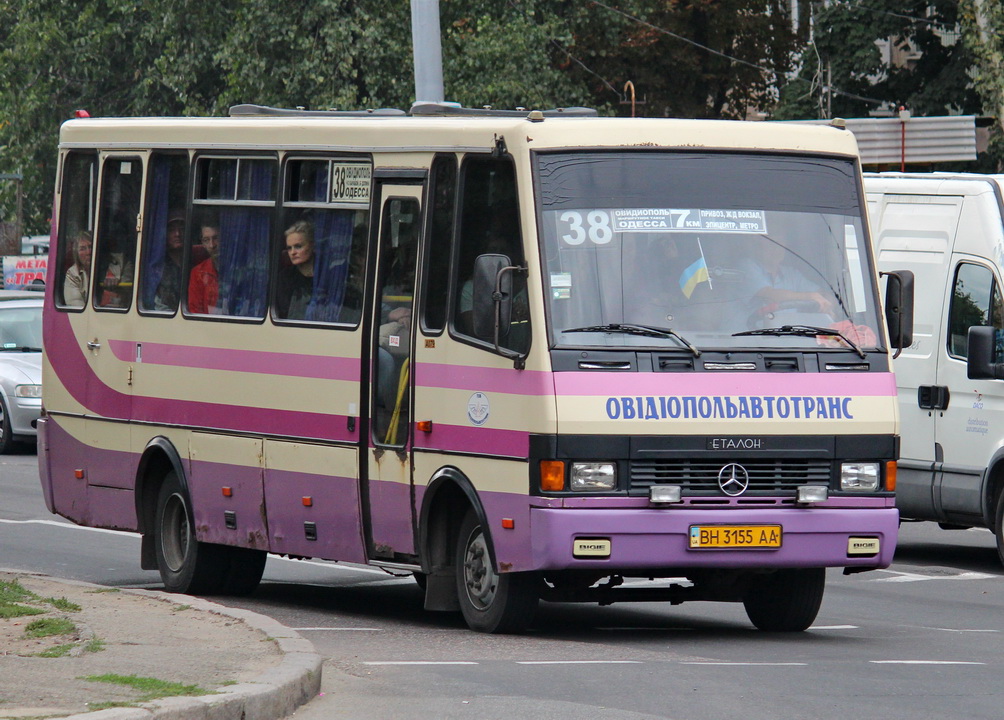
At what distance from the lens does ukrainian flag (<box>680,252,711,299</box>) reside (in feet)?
34.1

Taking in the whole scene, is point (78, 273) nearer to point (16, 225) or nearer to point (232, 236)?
point (232, 236)

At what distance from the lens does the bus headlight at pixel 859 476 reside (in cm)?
1051

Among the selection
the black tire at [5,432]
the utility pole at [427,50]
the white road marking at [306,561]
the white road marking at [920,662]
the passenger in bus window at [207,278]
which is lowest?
the white road marking at [920,662]

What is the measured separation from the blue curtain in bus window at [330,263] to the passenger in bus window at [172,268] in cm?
148

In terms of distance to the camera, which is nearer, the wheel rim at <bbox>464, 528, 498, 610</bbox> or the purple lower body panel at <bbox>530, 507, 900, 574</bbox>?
the purple lower body panel at <bbox>530, 507, 900, 574</bbox>

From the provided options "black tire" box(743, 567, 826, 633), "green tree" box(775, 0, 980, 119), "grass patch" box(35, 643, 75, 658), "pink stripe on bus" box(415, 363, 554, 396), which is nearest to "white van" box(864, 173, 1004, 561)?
"black tire" box(743, 567, 826, 633)

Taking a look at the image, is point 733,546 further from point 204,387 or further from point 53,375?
point 53,375

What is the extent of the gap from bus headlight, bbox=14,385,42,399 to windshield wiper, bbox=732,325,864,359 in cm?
1656

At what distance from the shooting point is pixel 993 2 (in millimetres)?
33688

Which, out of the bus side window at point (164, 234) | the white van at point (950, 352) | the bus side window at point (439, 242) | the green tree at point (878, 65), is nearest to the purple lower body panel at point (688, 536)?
the bus side window at point (439, 242)

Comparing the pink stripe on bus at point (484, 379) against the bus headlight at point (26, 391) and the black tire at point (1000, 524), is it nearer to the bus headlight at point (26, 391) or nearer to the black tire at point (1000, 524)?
the black tire at point (1000, 524)

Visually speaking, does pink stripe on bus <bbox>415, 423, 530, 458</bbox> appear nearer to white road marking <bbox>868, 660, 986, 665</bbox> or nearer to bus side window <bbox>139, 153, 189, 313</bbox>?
white road marking <bbox>868, 660, 986, 665</bbox>

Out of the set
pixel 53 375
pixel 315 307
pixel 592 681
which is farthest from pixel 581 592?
pixel 53 375

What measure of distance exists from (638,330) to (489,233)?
1.01 m
